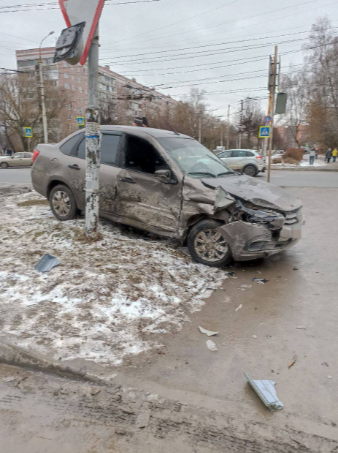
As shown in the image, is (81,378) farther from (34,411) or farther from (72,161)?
(72,161)

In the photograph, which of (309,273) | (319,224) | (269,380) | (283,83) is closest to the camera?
(269,380)

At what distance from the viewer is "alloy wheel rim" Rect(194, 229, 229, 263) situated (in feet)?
15.0

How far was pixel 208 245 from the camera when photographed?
4660mm

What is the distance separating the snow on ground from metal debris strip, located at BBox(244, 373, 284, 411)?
3.17 feet

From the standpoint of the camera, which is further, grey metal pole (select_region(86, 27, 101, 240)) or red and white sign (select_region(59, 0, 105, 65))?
grey metal pole (select_region(86, 27, 101, 240))

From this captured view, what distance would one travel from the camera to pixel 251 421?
224 cm

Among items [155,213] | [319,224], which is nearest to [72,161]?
[155,213]

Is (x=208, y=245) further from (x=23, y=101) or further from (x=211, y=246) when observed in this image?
(x=23, y=101)

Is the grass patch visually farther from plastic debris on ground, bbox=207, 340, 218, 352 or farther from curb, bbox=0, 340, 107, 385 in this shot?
plastic debris on ground, bbox=207, 340, 218, 352

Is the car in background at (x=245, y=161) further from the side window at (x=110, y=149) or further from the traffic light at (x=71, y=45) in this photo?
the traffic light at (x=71, y=45)

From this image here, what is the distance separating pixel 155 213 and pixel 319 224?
435 centimetres

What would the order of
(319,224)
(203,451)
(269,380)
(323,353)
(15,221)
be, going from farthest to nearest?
(319,224)
(15,221)
(323,353)
(269,380)
(203,451)

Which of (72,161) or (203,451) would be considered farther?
(72,161)

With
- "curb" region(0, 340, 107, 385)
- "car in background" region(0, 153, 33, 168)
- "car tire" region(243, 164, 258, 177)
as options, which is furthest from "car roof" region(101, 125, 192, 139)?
"car in background" region(0, 153, 33, 168)
